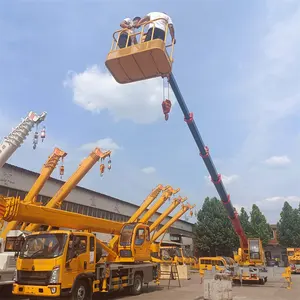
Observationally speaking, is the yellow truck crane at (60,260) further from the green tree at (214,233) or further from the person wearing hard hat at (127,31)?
the green tree at (214,233)

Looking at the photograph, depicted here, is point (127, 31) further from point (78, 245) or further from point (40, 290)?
point (40, 290)

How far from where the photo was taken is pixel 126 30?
10.3 metres

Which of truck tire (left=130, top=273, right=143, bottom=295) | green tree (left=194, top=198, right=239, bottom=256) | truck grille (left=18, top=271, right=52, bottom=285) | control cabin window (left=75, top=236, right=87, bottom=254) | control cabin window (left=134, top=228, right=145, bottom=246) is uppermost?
green tree (left=194, top=198, right=239, bottom=256)

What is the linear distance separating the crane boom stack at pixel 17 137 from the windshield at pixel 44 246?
13.5ft

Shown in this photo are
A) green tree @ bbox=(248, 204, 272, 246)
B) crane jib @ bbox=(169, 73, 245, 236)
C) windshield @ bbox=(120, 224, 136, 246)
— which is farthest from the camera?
green tree @ bbox=(248, 204, 272, 246)

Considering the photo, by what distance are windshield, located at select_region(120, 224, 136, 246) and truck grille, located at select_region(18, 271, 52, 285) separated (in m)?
5.14

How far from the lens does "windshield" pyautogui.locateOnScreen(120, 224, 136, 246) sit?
1479 centimetres

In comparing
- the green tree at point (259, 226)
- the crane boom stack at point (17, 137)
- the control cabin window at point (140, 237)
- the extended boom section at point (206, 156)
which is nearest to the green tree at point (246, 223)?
the green tree at point (259, 226)

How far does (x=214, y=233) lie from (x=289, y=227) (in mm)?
12470

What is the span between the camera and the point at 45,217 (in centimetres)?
1075

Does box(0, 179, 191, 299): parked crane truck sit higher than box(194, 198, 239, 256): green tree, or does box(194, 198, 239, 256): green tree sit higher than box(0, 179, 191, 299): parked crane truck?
box(194, 198, 239, 256): green tree

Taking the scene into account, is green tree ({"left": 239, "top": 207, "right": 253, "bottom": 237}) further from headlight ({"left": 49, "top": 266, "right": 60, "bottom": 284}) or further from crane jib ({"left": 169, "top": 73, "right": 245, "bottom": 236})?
headlight ({"left": 49, "top": 266, "right": 60, "bottom": 284})

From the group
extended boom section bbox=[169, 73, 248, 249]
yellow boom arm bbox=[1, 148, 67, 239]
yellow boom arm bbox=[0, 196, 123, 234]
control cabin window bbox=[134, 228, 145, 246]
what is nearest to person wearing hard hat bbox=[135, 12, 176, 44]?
extended boom section bbox=[169, 73, 248, 249]

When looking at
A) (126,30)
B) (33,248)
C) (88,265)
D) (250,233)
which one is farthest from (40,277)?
(250,233)
